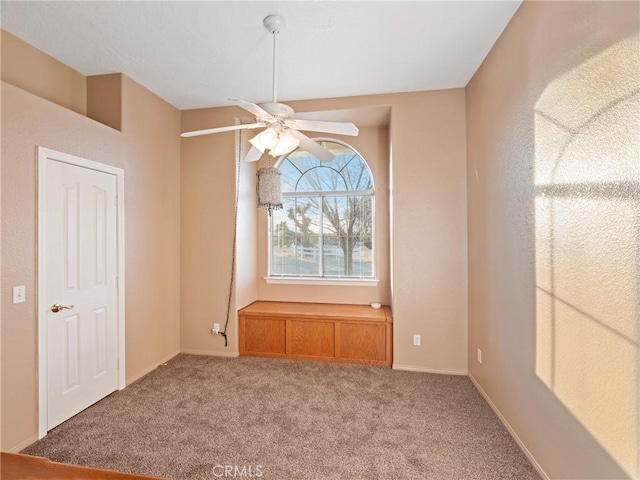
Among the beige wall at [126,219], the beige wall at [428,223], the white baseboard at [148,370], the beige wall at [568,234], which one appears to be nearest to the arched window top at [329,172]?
the beige wall at [428,223]

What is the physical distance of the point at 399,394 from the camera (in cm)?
278

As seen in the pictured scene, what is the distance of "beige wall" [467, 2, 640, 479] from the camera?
1.22 metres

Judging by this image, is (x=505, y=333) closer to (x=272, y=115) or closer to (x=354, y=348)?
(x=354, y=348)

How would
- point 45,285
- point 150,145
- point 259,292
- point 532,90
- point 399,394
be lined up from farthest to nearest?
point 259,292 < point 150,145 < point 399,394 < point 45,285 < point 532,90

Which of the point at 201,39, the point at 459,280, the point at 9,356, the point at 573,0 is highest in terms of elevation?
the point at 201,39

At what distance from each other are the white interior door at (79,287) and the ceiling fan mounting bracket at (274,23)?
193 centimetres

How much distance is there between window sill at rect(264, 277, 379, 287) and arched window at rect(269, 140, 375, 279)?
91 millimetres

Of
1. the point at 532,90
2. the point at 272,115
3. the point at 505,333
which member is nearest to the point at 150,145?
the point at 272,115

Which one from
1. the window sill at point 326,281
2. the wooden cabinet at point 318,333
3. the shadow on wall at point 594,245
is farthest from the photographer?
the window sill at point 326,281

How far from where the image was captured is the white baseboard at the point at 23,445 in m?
2.00

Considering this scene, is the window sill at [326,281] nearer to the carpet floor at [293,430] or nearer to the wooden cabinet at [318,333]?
the wooden cabinet at [318,333]

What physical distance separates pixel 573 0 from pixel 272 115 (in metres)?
1.70

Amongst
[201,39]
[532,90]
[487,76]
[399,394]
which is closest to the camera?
[532,90]

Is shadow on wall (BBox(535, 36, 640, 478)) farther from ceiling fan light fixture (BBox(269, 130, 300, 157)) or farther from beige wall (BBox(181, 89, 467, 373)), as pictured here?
ceiling fan light fixture (BBox(269, 130, 300, 157))
